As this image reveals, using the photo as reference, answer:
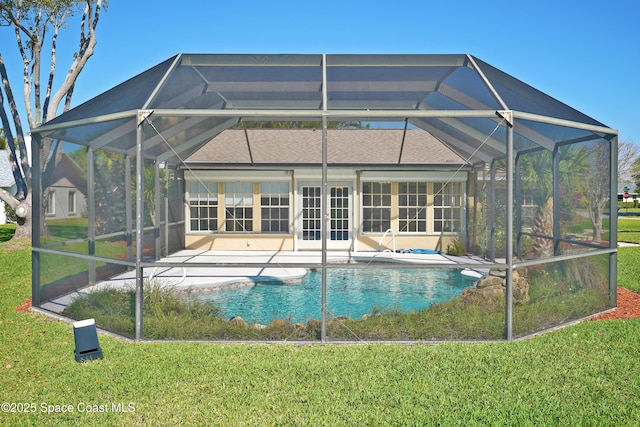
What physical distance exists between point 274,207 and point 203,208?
2.14 m

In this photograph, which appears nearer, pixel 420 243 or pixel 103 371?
pixel 103 371

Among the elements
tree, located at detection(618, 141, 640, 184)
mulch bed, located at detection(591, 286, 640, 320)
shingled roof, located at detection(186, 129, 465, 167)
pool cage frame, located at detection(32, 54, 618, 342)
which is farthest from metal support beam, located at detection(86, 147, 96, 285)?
tree, located at detection(618, 141, 640, 184)

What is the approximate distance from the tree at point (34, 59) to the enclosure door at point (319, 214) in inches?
395

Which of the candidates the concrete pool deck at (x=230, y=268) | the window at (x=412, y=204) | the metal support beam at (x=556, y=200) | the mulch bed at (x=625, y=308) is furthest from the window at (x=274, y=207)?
the mulch bed at (x=625, y=308)

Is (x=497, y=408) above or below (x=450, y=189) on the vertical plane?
below

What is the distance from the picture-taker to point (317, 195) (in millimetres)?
15742

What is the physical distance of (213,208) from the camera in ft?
51.0

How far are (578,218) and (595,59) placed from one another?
11.1 m

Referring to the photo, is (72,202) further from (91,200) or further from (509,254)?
(509,254)

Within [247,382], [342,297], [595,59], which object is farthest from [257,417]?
[595,59]

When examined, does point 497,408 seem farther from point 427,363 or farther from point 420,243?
point 420,243

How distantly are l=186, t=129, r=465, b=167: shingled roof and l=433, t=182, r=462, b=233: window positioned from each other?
84 cm

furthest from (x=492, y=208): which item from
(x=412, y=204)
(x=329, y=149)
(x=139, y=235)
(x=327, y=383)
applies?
(x=139, y=235)

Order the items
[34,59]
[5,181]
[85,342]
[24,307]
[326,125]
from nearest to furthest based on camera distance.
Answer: [85,342] → [326,125] → [24,307] → [34,59] → [5,181]
